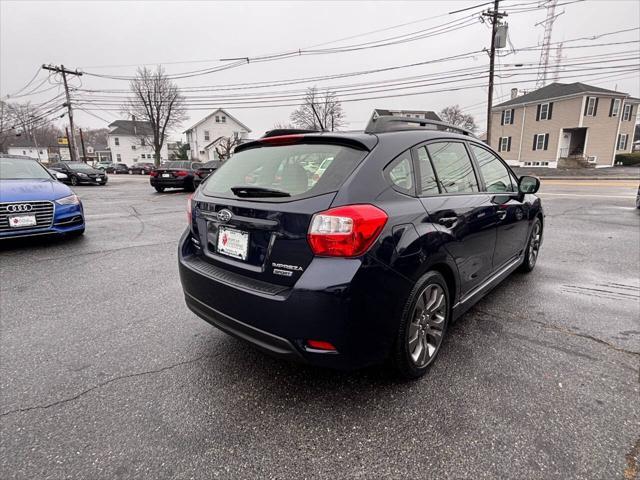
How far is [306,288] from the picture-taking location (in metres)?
1.85

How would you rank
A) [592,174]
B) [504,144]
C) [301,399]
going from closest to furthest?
[301,399], [592,174], [504,144]

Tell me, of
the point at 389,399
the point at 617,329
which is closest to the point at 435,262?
the point at 389,399

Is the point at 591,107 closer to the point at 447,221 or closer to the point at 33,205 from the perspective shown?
the point at 447,221

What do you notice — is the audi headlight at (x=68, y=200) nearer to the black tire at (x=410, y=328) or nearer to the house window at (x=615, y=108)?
the black tire at (x=410, y=328)

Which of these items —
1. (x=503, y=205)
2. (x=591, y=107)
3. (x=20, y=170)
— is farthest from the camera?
(x=591, y=107)

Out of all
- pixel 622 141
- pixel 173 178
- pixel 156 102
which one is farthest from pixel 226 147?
pixel 622 141

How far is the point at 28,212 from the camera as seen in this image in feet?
17.1

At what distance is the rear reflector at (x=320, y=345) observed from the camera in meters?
1.89

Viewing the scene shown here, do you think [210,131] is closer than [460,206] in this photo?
No

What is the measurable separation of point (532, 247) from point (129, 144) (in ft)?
236

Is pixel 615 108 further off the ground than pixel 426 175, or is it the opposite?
pixel 615 108

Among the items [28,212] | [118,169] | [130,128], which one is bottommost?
[118,169]

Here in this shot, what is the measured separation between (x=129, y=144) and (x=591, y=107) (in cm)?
6647

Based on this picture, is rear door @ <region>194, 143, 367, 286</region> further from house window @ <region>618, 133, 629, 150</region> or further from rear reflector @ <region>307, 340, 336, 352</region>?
house window @ <region>618, 133, 629, 150</region>
